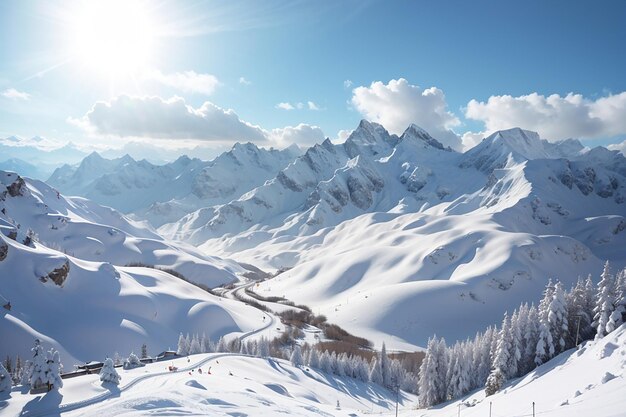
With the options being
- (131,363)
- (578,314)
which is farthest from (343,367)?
(131,363)

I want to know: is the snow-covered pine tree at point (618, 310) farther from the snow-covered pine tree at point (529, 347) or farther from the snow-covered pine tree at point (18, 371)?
the snow-covered pine tree at point (18, 371)

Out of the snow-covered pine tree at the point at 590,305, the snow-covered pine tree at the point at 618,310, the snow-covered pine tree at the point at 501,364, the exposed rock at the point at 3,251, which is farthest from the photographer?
the exposed rock at the point at 3,251

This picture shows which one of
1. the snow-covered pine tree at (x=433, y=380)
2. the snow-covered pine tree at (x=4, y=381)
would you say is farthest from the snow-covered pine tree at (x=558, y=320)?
the snow-covered pine tree at (x=4, y=381)

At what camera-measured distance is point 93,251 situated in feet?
566

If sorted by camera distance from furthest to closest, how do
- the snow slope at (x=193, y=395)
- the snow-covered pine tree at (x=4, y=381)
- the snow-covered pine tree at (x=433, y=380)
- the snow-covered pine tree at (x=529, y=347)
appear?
the snow-covered pine tree at (x=433, y=380), the snow-covered pine tree at (x=529, y=347), the snow-covered pine tree at (x=4, y=381), the snow slope at (x=193, y=395)

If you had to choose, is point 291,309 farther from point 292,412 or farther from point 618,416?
point 618,416

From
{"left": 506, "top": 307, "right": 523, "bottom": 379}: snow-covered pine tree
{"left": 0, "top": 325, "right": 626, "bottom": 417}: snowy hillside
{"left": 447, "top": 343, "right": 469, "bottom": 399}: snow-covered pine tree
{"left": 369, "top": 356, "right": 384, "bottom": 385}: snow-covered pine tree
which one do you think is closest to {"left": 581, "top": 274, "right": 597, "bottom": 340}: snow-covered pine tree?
{"left": 506, "top": 307, "right": 523, "bottom": 379}: snow-covered pine tree

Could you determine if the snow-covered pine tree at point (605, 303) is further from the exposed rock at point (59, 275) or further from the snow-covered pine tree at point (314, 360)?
the exposed rock at point (59, 275)

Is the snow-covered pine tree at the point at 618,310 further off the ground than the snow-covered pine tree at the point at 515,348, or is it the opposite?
the snow-covered pine tree at the point at 618,310

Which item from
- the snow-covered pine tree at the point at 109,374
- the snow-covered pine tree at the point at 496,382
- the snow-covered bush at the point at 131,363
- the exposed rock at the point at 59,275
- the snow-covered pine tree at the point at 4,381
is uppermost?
the exposed rock at the point at 59,275

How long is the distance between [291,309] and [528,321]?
102m

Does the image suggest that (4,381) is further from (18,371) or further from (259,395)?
(18,371)

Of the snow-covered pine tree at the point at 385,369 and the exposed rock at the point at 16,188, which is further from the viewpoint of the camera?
the exposed rock at the point at 16,188

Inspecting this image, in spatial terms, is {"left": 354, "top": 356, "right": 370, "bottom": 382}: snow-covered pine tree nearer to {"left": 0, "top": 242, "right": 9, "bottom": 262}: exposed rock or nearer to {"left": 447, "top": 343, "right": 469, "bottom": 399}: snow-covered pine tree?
{"left": 447, "top": 343, "right": 469, "bottom": 399}: snow-covered pine tree
